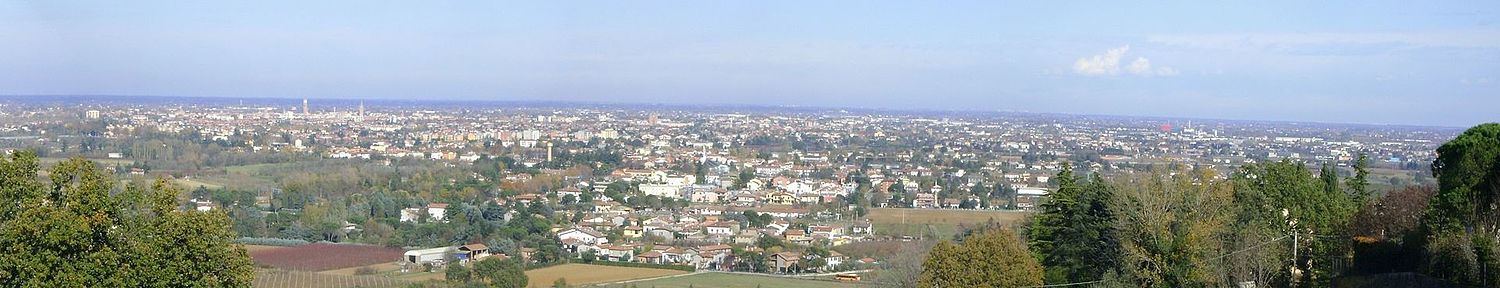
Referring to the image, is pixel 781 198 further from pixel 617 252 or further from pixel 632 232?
pixel 617 252

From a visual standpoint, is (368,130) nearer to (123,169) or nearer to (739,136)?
(739,136)

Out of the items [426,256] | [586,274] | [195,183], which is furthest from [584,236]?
→ [195,183]

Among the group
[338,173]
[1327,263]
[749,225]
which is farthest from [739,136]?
[1327,263]

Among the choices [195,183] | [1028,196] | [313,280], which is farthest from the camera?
[1028,196]

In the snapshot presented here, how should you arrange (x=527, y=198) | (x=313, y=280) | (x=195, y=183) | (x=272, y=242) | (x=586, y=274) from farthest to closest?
(x=527, y=198), (x=195, y=183), (x=272, y=242), (x=586, y=274), (x=313, y=280)

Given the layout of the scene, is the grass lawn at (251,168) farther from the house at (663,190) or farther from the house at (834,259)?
the house at (834,259)

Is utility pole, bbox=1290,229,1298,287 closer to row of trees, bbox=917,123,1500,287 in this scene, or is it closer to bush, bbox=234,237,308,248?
row of trees, bbox=917,123,1500,287
